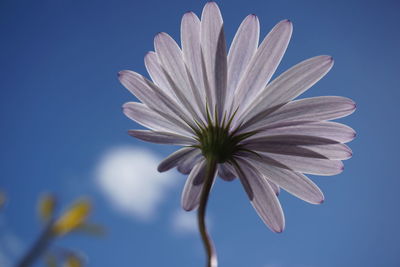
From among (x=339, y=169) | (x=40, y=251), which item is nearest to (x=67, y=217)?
(x=40, y=251)

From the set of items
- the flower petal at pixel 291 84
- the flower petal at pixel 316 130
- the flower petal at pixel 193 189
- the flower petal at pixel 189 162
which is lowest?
the flower petal at pixel 193 189

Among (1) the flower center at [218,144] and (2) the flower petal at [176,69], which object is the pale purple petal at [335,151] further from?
(2) the flower petal at [176,69]

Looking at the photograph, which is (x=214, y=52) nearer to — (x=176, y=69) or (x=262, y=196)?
(x=176, y=69)

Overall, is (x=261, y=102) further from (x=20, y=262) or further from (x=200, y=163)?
(x=20, y=262)

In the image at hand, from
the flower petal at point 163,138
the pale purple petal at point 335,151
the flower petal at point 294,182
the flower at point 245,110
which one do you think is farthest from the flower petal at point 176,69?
the pale purple petal at point 335,151

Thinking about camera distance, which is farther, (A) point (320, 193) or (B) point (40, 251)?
(A) point (320, 193)

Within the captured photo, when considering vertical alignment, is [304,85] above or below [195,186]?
above

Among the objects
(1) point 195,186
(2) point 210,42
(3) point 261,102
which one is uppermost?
(2) point 210,42
